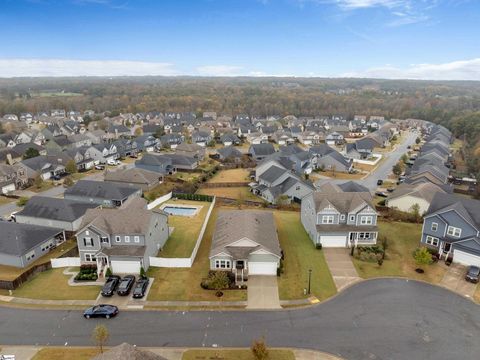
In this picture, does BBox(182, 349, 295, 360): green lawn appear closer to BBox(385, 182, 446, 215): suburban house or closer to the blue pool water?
the blue pool water

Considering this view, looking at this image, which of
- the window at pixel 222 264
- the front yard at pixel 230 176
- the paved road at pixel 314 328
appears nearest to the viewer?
the paved road at pixel 314 328

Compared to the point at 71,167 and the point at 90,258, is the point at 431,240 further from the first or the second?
the point at 71,167

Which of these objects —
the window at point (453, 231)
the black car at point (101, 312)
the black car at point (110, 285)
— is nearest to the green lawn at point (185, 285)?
the black car at point (110, 285)

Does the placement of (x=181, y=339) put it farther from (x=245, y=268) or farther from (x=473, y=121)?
(x=473, y=121)

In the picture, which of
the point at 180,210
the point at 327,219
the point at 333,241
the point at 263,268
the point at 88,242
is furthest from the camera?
the point at 180,210

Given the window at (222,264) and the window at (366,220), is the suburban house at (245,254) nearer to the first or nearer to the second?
the window at (222,264)

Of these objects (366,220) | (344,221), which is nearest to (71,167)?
(344,221)
